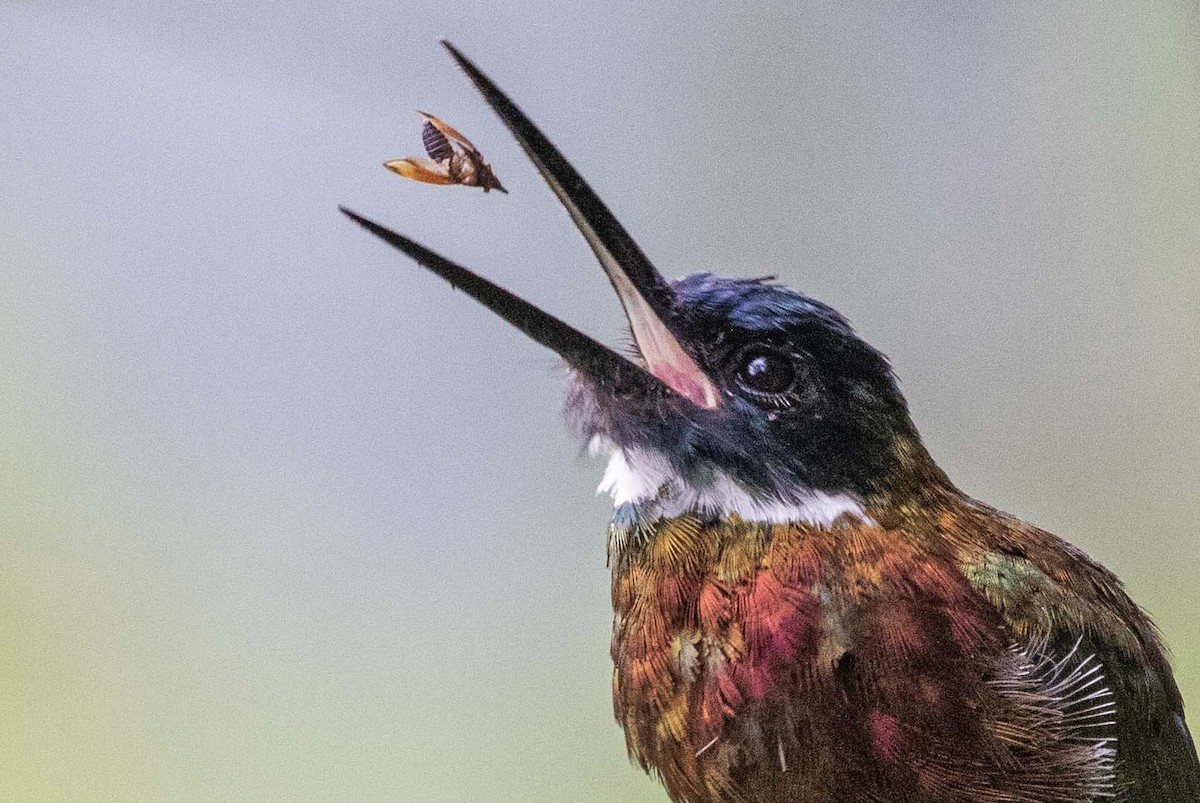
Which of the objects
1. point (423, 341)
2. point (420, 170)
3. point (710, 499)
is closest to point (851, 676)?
point (710, 499)

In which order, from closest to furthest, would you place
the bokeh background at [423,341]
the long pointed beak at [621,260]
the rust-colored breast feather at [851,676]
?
the rust-colored breast feather at [851,676] → the long pointed beak at [621,260] → the bokeh background at [423,341]

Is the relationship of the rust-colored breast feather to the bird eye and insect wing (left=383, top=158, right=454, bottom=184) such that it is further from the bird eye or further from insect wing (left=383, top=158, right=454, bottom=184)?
insect wing (left=383, top=158, right=454, bottom=184)

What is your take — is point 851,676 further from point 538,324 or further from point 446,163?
point 446,163

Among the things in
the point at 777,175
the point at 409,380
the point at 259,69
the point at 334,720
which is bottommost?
the point at 334,720

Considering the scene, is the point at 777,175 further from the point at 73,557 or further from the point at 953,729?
the point at 73,557

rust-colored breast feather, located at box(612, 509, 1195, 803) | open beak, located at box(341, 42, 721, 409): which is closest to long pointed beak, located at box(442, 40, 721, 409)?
open beak, located at box(341, 42, 721, 409)

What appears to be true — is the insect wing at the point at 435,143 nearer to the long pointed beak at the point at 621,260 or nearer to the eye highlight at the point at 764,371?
the long pointed beak at the point at 621,260

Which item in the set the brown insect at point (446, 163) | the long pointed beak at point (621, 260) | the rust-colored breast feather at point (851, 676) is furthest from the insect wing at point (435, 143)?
the rust-colored breast feather at point (851, 676)

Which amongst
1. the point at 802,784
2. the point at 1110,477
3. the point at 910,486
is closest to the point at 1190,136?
the point at 1110,477
